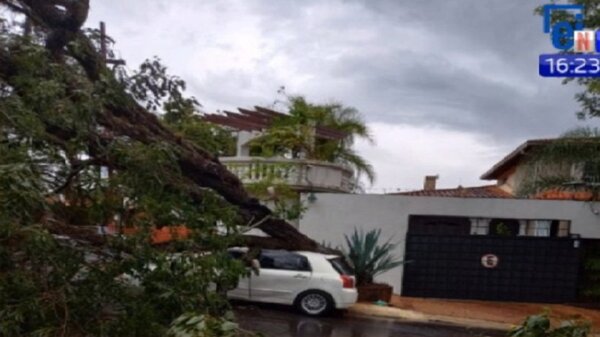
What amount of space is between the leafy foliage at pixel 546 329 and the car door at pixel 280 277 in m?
8.66

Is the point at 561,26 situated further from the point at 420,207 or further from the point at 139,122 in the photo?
the point at 139,122

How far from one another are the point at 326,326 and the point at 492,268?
6.77m

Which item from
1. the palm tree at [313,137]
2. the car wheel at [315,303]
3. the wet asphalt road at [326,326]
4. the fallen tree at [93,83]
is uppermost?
the palm tree at [313,137]

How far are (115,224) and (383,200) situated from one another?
35.7 ft

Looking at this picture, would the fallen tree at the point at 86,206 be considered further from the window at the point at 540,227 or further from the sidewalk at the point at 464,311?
the window at the point at 540,227

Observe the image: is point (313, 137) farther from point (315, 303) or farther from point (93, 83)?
point (93, 83)

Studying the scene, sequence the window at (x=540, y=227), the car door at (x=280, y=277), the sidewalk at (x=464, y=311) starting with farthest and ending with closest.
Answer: the window at (x=540, y=227) < the sidewalk at (x=464, y=311) < the car door at (x=280, y=277)

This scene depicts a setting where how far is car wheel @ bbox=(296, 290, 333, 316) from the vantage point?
12125 mm

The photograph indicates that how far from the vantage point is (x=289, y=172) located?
1836cm

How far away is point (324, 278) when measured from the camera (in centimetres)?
1211

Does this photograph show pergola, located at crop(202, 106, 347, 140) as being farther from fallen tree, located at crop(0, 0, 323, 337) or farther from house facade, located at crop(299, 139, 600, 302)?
fallen tree, located at crop(0, 0, 323, 337)

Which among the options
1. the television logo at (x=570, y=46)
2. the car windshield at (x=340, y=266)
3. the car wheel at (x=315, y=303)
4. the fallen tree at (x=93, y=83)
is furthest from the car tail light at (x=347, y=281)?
the television logo at (x=570, y=46)

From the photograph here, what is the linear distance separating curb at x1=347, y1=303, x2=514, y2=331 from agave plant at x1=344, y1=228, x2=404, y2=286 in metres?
1.25

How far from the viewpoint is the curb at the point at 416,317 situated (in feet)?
43.0
